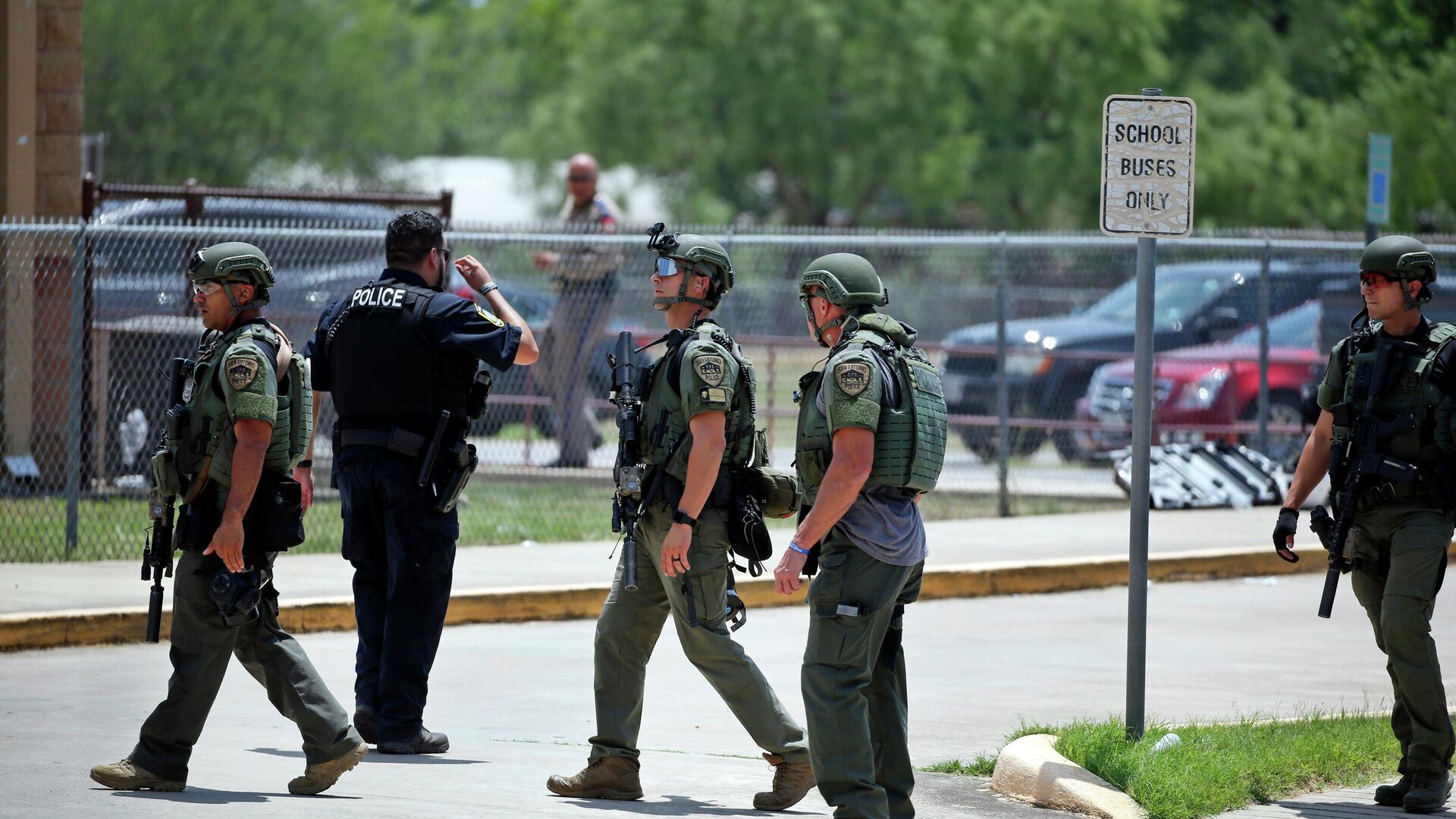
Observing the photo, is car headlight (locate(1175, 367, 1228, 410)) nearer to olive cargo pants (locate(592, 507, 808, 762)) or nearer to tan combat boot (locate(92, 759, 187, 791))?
olive cargo pants (locate(592, 507, 808, 762))

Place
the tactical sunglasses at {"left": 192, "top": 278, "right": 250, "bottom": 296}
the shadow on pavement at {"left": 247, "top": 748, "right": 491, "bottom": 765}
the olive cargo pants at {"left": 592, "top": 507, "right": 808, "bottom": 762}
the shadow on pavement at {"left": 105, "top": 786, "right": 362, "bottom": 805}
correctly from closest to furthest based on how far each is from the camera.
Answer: the shadow on pavement at {"left": 105, "top": 786, "right": 362, "bottom": 805}, the olive cargo pants at {"left": 592, "top": 507, "right": 808, "bottom": 762}, the tactical sunglasses at {"left": 192, "top": 278, "right": 250, "bottom": 296}, the shadow on pavement at {"left": 247, "top": 748, "right": 491, "bottom": 765}

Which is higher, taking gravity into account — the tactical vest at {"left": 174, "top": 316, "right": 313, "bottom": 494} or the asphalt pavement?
the tactical vest at {"left": 174, "top": 316, "right": 313, "bottom": 494}

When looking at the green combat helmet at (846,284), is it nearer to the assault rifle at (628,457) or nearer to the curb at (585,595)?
the assault rifle at (628,457)

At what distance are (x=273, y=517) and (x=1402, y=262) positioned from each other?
13.1 feet

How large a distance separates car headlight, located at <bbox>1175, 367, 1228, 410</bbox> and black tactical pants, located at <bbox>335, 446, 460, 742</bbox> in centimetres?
971

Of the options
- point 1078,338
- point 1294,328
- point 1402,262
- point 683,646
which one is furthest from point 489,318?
point 1294,328

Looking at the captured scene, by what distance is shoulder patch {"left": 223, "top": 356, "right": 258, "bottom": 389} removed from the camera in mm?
6367

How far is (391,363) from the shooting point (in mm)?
7184

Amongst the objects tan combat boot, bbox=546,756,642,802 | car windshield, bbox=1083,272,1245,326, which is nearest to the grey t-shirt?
tan combat boot, bbox=546,756,642,802

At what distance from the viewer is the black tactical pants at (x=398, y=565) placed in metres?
7.21

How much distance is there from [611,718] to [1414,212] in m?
21.1

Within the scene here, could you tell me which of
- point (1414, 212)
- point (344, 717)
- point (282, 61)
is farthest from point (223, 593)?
point (282, 61)

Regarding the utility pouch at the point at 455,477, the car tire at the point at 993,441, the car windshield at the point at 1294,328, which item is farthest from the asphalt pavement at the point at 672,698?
the car windshield at the point at 1294,328

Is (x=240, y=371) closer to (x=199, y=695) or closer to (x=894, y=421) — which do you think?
(x=199, y=695)
